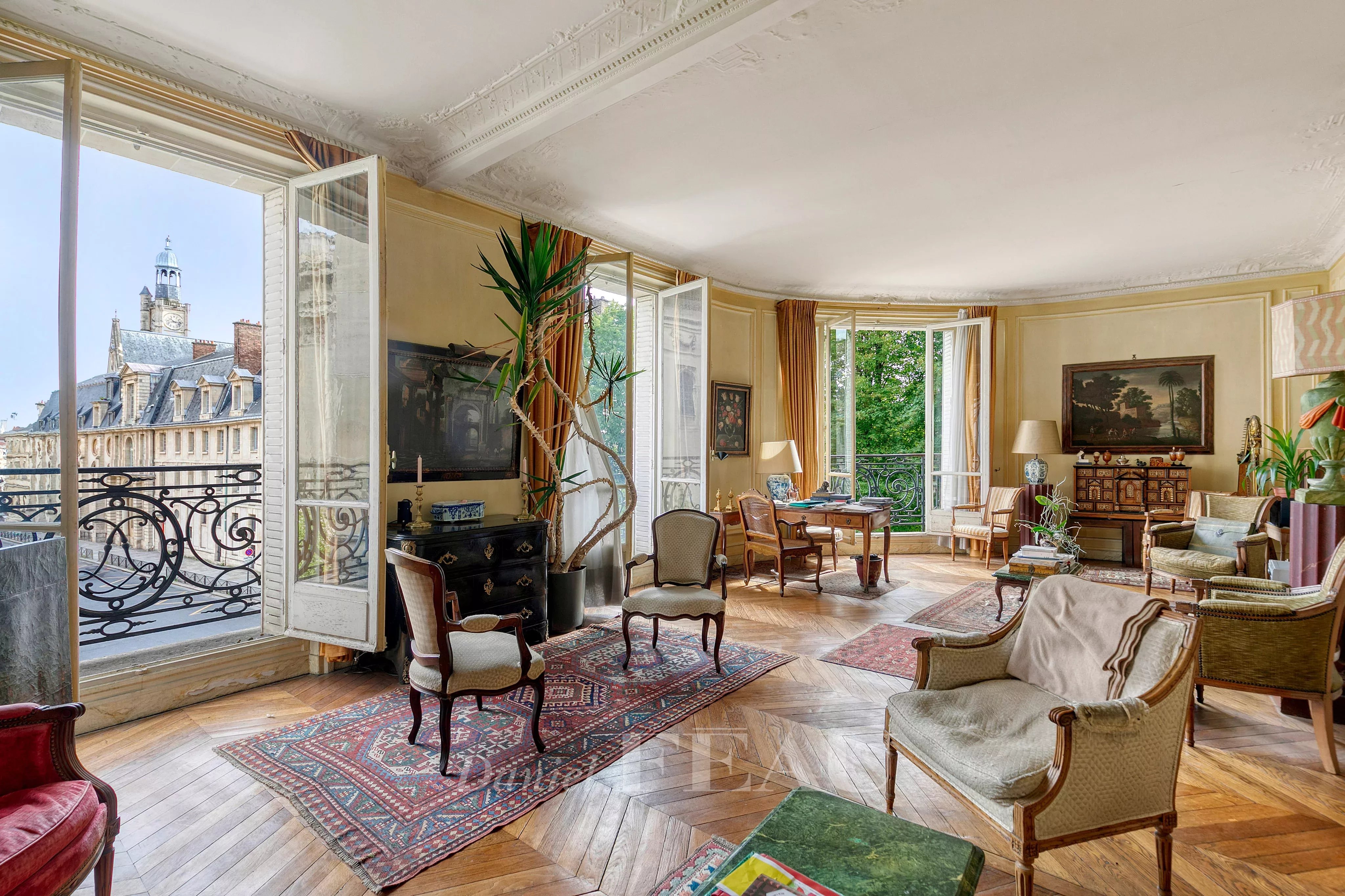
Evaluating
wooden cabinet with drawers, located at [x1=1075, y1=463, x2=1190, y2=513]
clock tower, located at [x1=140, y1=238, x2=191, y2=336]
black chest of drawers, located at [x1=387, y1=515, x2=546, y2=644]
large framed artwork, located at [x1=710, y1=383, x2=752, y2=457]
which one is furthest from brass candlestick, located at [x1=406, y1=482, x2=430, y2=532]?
clock tower, located at [x1=140, y1=238, x2=191, y2=336]

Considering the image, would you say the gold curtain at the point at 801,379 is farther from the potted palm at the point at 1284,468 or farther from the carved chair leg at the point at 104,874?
the carved chair leg at the point at 104,874

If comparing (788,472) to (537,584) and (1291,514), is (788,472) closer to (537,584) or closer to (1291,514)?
(537,584)

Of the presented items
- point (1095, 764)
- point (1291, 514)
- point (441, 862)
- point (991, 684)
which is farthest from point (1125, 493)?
point (441, 862)

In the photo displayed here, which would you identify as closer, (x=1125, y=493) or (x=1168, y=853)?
(x=1168, y=853)

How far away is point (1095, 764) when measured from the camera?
174 centimetres

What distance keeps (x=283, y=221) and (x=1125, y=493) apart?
317 inches

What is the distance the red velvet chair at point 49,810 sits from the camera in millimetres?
1404

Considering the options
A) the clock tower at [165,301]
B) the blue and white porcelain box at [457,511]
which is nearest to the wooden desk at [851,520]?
the blue and white porcelain box at [457,511]

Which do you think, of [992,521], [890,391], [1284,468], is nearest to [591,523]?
[992,521]

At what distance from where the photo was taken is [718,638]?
3723 millimetres

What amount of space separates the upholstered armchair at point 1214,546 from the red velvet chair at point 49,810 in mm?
5810

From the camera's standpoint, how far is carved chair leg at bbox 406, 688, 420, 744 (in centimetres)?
278

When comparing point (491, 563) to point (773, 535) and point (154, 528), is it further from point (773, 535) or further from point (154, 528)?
point (773, 535)

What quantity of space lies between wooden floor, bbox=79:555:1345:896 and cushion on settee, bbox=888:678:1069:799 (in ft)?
1.42
